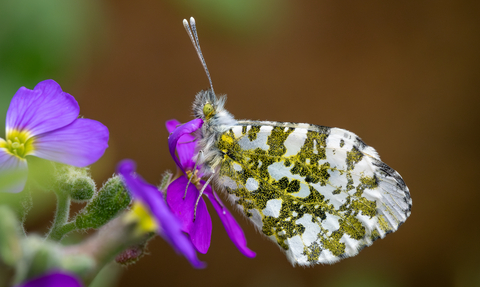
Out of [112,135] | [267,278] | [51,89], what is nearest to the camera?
[51,89]

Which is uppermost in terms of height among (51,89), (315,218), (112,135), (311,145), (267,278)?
(51,89)

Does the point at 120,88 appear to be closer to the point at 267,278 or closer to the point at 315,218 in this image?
the point at 267,278

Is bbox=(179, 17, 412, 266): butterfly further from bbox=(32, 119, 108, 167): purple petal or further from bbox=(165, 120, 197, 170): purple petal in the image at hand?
bbox=(32, 119, 108, 167): purple petal

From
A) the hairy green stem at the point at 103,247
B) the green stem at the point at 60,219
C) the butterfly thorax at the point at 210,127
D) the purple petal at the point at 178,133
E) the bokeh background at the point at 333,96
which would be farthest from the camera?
the bokeh background at the point at 333,96

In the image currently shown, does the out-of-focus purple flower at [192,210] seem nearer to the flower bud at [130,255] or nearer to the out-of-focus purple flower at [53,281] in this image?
the flower bud at [130,255]

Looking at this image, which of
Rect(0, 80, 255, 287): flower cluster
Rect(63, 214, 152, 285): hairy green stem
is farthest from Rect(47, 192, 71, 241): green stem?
Rect(63, 214, 152, 285): hairy green stem


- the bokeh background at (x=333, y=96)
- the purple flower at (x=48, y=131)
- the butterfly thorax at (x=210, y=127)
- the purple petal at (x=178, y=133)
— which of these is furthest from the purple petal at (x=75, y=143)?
the bokeh background at (x=333, y=96)

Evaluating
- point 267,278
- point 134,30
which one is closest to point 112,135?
point 134,30
